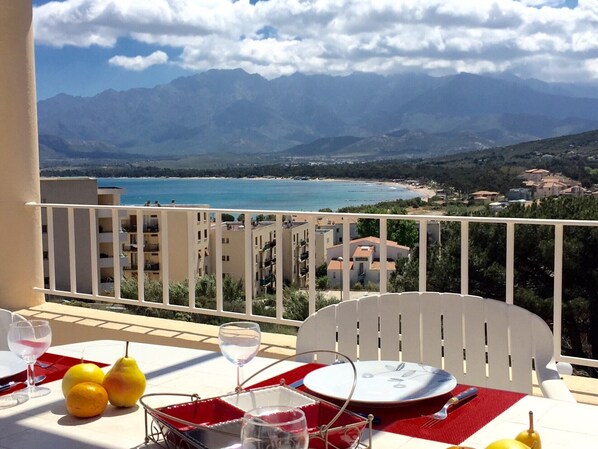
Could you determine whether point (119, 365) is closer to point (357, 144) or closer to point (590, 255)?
point (590, 255)

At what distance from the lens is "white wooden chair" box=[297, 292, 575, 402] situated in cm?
206

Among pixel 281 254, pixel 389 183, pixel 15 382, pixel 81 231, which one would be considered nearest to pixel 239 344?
pixel 15 382

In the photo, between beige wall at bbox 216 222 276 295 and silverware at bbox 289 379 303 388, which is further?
beige wall at bbox 216 222 276 295

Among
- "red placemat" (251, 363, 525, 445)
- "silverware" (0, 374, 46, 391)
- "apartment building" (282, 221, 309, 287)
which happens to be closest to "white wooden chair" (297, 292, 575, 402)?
"red placemat" (251, 363, 525, 445)

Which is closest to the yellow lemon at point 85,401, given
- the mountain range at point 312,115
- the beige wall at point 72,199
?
the beige wall at point 72,199

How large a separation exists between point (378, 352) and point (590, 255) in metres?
5.79

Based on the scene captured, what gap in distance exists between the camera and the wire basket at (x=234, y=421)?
108cm

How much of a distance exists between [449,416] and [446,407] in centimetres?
2

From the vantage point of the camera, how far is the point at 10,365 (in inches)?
65.2

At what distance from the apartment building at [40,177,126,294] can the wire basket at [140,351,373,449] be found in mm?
3721

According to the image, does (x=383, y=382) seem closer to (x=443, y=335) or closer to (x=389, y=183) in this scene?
(x=443, y=335)

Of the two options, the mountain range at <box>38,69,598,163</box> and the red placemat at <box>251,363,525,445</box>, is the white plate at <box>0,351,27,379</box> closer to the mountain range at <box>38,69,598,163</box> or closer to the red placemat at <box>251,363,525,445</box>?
the red placemat at <box>251,363,525,445</box>

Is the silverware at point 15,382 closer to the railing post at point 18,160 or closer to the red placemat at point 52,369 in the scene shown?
the red placemat at point 52,369

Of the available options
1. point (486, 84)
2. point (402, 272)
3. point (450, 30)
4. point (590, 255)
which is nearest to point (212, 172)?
point (590, 255)
